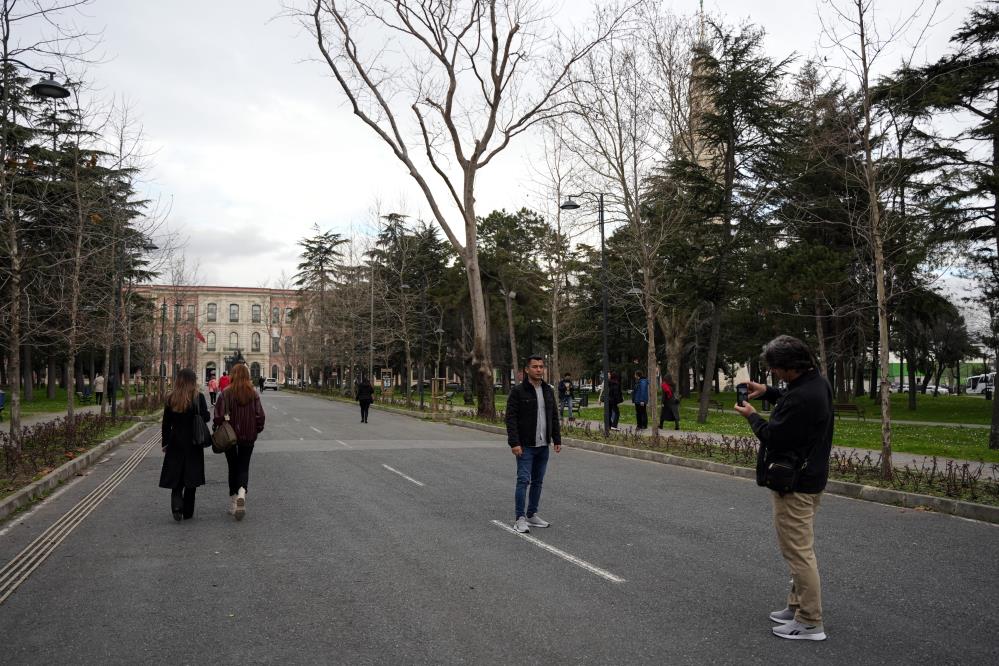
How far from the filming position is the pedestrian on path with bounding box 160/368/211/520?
26.9ft

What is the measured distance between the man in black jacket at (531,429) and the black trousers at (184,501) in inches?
139

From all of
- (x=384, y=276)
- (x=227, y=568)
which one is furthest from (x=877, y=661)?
(x=384, y=276)

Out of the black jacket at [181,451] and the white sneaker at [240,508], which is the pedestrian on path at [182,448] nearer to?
the black jacket at [181,451]

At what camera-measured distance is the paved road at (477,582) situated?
4.37 m

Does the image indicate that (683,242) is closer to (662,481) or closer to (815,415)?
(662,481)

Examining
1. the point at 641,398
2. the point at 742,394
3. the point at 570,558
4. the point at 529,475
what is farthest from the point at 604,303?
the point at 742,394

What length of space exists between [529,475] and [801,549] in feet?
11.8

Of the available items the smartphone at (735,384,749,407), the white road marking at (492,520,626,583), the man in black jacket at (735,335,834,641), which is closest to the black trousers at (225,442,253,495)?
the white road marking at (492,520,626,583)

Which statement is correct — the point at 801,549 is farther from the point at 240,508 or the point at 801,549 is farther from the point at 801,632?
the point at 240,508

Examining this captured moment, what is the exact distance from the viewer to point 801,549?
4.62 meters

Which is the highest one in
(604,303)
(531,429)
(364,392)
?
(604,303)

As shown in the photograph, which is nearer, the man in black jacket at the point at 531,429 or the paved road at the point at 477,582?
the paved road at the point at 477,582

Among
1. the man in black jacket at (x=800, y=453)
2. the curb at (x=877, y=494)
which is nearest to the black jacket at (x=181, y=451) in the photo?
the man in black jacket at (x=800, y=453)

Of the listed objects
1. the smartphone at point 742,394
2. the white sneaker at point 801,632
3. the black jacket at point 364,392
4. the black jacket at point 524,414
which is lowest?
the white sneaker at point 801,632
